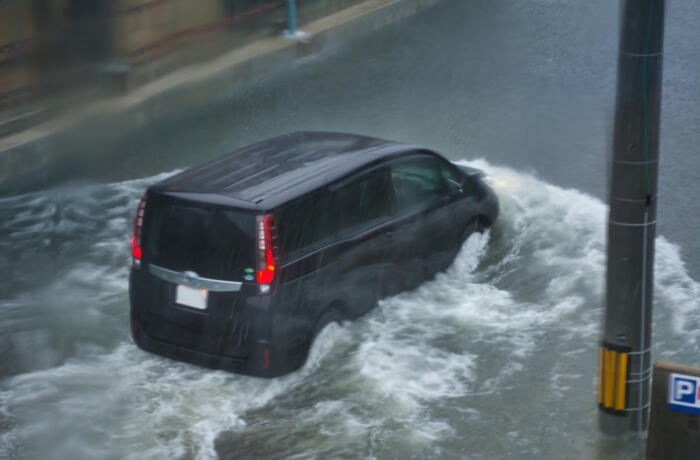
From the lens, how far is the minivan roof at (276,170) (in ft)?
23.5

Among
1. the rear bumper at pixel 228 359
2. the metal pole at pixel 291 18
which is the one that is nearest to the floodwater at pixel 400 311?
the rear bumper at pixel 228 359

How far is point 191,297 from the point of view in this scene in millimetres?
7176

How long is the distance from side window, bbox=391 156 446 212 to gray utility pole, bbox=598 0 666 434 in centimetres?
245

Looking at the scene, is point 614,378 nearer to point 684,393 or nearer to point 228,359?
point 684,393

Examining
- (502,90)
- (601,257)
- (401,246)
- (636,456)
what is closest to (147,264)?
(401,246)

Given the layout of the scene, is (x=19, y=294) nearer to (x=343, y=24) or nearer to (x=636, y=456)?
(x=636, y=456)

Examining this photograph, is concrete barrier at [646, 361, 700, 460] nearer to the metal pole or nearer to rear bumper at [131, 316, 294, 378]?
rear bumper at [131, 316, 294, 378]

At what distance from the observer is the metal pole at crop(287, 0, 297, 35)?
1748 cm

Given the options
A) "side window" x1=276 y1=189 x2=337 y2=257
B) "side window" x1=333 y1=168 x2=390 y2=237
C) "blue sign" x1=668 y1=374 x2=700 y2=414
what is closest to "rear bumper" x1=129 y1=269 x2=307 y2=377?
"side window" x1=276 y1=189 x2=337 y2=257

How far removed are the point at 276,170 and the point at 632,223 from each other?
9.18 feet

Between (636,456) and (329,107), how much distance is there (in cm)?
903

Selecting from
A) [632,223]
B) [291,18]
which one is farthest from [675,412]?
[291,18]

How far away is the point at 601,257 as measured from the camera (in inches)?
372

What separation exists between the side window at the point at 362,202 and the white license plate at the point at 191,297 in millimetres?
1162
